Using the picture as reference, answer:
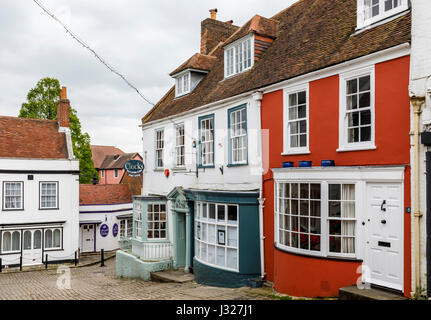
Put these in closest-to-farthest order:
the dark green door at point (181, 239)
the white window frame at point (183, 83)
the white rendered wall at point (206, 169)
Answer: the white rendered wall at point (206, 169) < the dark green door at point (181, 239) < the white window frame at point (183, 83)

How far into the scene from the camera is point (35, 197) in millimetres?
24844

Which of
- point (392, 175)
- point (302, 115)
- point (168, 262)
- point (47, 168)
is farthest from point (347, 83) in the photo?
point (47, 168)

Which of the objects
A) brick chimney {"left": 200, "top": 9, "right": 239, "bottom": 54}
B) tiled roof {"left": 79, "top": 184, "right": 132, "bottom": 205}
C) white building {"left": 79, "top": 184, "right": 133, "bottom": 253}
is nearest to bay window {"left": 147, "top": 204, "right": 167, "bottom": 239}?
brick chimney {"left": 200, "top": 9, "right": 239, "bottom": 54}

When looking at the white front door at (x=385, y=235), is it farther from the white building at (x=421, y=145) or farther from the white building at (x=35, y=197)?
the white building at (x=35, y=197)

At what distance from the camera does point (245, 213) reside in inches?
494

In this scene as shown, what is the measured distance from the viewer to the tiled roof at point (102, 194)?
1154 inches

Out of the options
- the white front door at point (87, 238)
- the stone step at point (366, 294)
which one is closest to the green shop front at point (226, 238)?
the stone step at point (366, 294)

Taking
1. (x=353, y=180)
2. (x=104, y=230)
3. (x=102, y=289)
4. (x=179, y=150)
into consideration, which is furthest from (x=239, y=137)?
(x=104, y=230)

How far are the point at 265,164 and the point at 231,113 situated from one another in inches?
105

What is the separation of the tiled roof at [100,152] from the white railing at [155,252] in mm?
54472

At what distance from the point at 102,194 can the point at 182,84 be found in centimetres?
1437

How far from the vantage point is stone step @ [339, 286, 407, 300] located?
26.7ft

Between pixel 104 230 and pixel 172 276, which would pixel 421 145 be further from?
pixel 104 230

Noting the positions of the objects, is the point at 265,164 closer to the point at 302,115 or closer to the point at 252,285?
the point at 302,115
